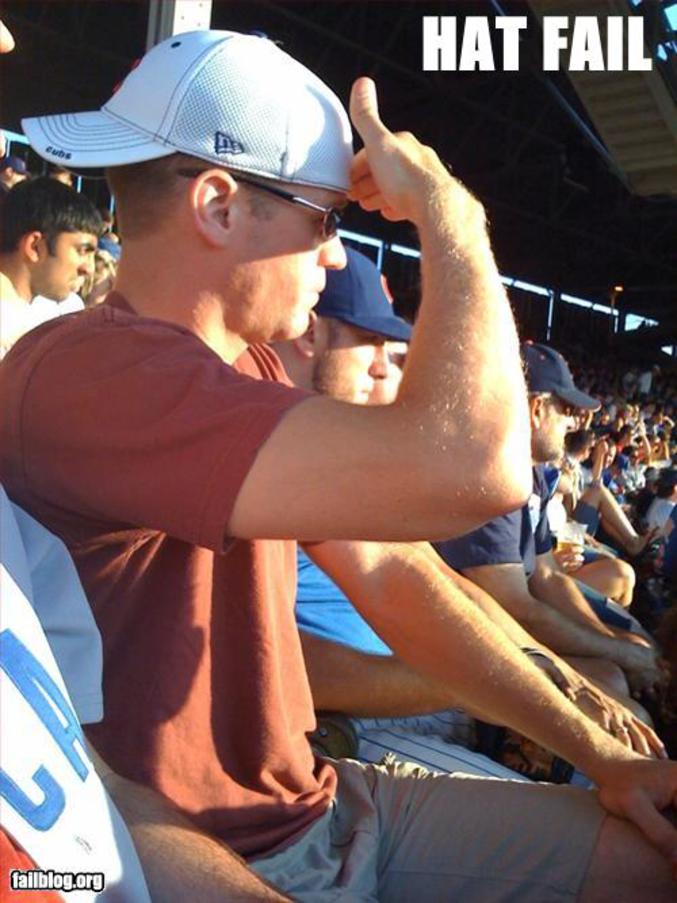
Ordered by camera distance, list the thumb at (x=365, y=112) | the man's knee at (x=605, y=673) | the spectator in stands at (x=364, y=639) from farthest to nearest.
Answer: the man's knee at (x=605, y=673) < the spectator in stands at (x=364, y=639) < the thumb at (x=365, y=112)

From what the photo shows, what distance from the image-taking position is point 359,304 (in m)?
2.39

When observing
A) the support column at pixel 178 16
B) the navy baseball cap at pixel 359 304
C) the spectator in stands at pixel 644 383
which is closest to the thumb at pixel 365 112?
the support column at pixel 178 16

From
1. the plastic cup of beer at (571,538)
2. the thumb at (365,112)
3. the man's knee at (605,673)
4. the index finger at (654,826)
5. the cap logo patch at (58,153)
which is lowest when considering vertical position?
the plastic cup of beer at (571,538)

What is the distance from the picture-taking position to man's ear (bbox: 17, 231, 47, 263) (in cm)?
371

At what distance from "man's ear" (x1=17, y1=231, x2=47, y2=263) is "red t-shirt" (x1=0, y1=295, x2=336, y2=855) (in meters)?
2.50

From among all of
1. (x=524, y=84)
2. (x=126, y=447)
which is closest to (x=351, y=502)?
(x=126, y=447)

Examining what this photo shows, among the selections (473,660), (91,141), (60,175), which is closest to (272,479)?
(91,141)

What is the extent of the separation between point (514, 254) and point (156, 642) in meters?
26.4

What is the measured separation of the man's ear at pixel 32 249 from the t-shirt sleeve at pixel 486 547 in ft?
5.94

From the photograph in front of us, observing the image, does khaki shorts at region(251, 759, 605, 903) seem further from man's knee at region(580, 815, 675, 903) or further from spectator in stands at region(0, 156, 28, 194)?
spectator in stands at region(0, 156, 28, 194)

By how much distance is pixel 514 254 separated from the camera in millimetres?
26641

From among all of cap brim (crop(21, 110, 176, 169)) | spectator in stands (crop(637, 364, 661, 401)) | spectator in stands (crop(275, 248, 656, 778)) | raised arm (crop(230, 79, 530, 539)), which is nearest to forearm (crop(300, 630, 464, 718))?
spectator in stands (crop(275, 248, 656, 778))

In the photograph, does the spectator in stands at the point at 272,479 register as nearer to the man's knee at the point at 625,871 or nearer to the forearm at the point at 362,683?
the man's knee at the point at 625,871

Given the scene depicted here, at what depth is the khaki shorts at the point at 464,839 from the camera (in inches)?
63.4
